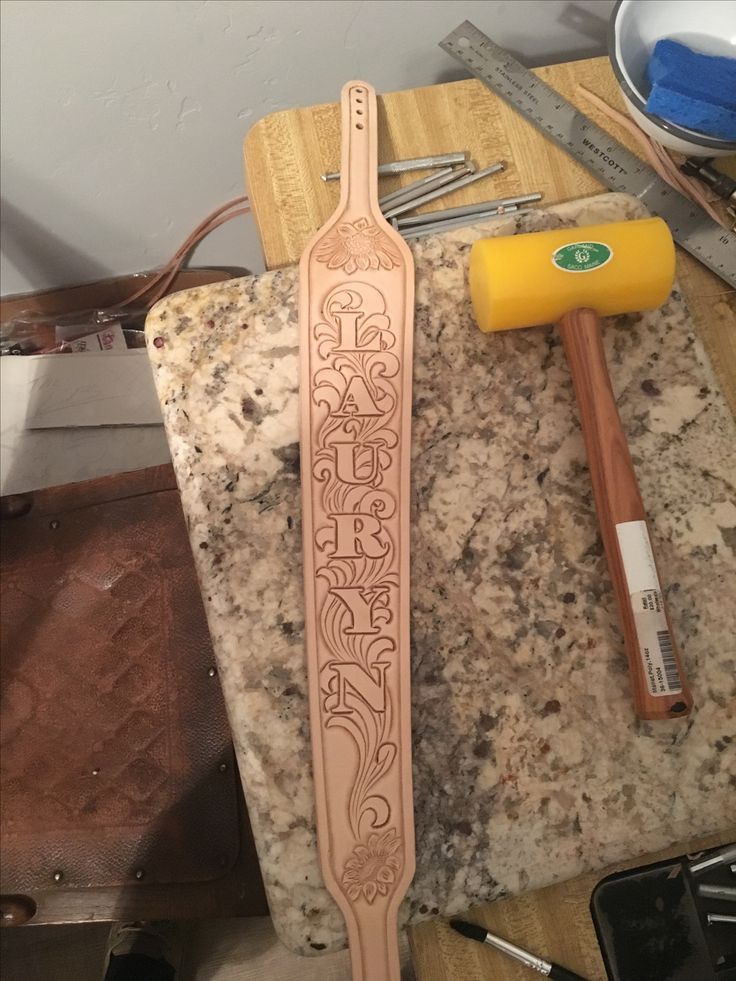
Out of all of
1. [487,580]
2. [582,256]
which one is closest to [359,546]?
[487,580]

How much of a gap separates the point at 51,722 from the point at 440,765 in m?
0.63

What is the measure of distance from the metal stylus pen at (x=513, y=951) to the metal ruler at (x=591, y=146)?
0.72 meters

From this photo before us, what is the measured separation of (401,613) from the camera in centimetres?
65

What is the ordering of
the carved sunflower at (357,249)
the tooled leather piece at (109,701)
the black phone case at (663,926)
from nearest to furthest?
1. the black phone case at (663,926)
2. the carved sunflower at (357,249)
3. the tooled leather piece at (109,701)

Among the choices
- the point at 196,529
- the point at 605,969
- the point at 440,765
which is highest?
the point at 196,529

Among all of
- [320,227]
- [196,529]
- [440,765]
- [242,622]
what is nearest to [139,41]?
[320,227]

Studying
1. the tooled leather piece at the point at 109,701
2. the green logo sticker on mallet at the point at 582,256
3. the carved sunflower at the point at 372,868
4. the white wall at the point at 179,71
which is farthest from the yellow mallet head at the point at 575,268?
the tooled leather piece at the point at 109,701

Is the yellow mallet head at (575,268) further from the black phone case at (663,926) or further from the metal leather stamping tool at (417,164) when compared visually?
the black phone case at (663,926)

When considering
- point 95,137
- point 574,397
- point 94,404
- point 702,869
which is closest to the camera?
Answer: point 702,869

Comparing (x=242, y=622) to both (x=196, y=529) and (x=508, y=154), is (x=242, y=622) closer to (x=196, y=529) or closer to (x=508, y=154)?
(x=196, y=529)

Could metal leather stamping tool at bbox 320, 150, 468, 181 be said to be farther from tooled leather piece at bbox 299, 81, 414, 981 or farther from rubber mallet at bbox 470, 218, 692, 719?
rubber mallet at bbox 470, 218, 692, 719

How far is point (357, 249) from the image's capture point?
0.73m

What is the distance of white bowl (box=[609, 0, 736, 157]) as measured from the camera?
68cm

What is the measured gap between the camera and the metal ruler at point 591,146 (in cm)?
75
